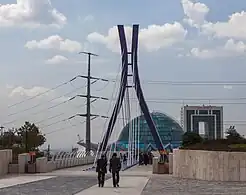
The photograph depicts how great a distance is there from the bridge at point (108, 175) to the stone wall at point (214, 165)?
997mm

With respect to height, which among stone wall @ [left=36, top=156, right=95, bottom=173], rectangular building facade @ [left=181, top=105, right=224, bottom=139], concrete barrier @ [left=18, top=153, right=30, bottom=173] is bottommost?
stone wall @ [left=36, top=156, right=95, bottom=173]

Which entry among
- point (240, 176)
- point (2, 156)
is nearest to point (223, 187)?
point (240, 176)

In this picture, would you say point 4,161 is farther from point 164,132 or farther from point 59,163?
point 164,132

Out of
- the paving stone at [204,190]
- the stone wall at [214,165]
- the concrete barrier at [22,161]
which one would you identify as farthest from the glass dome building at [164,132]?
the paving stone at [204,190]

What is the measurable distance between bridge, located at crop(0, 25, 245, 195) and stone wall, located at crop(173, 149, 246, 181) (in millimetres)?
997

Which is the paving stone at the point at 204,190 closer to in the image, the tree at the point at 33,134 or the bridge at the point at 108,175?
the bridge at the point at 108,175

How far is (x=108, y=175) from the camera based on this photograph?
35.3 meters

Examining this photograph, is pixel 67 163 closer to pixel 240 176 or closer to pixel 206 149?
pixel 206 149

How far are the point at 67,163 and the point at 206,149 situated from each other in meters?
20.1

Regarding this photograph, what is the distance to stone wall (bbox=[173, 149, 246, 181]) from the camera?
28562mm

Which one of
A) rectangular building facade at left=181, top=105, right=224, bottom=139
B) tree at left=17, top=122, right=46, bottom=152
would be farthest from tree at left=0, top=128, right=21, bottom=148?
rectangular building facade at left=181, top=105, right=224, bottom=139

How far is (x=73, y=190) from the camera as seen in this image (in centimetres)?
2347

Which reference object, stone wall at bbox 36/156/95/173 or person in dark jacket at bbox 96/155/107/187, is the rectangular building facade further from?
person in dark jacket at bbox 96/155/107/187

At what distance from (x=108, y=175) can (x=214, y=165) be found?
809 centimetres
